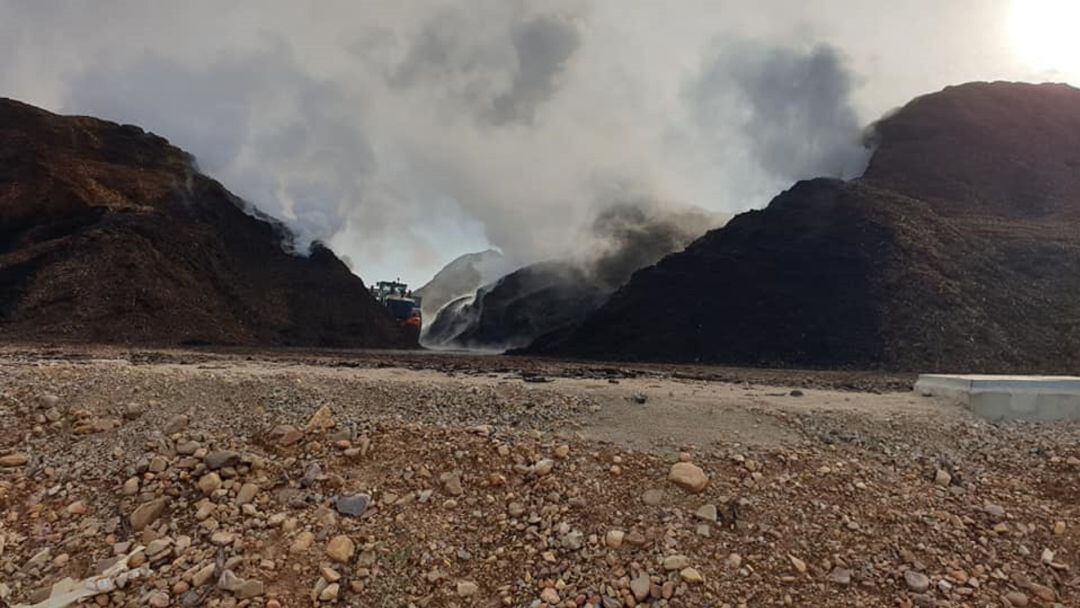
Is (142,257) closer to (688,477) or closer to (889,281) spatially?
(688,477)

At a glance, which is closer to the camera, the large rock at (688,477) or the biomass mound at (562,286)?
the large rock at (688,477)

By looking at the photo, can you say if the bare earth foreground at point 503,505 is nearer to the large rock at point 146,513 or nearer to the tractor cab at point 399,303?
the large rock at point 146,513

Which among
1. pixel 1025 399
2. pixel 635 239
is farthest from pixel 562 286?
pixel 1025 399

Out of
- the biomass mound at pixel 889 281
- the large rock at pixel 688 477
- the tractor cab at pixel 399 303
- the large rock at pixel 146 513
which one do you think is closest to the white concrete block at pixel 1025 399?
the large rock at pixel 688 477

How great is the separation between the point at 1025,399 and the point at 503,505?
326 inches

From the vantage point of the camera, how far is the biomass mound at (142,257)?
2416 centimetres

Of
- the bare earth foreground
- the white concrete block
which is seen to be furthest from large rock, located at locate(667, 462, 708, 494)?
the white concrete block

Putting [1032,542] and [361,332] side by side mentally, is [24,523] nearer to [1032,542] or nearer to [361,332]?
[1032,542]

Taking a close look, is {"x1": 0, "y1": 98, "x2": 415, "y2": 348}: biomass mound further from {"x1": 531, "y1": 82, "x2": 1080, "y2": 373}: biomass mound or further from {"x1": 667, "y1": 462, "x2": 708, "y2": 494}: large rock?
{"x1": 667, "y1": 462, "x2": 708, "y2": 494}: large rock

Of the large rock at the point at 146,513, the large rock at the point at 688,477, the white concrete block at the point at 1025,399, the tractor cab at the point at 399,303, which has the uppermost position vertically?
the tractor cab at the point at 399,303

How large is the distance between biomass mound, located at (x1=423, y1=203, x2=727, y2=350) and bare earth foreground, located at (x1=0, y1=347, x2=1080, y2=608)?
37385 mm

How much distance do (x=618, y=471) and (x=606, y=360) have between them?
19.6 meters

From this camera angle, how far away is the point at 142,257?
89.8 ft

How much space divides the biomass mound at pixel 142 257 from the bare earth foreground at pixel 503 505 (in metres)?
20.3
